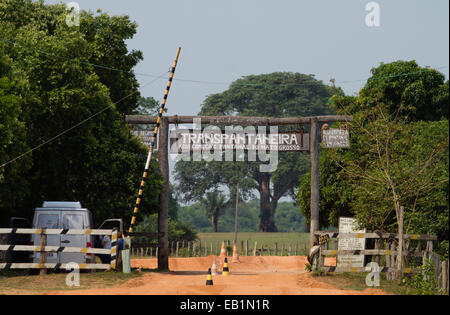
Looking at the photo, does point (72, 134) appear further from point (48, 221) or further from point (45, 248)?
point (45, 248)

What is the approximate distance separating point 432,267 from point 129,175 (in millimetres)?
11913

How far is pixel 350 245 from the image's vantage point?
23.2 m

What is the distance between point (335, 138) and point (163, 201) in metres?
6.83

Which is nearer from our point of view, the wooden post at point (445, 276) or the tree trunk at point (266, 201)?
the wooden post at point (445, 276)

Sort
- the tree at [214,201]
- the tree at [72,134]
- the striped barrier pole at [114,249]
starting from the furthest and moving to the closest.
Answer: the tree at [214,201]
the tree at [72,134]
the striped barrier pole at [114,249]

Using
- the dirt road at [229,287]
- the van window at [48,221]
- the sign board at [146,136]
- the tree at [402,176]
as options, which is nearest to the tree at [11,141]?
the van window at [48,221]

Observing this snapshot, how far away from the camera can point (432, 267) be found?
19.7 meters

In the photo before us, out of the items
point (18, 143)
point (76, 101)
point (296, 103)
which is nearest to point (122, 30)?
point (76, 101)

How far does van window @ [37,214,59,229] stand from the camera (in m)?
23.0

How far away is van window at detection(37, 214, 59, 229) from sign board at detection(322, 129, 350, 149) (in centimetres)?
1032

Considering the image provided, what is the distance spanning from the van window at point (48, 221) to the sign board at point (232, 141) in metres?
6.19

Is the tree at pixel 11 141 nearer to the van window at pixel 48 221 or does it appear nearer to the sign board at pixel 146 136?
the van window at pixel 48 221

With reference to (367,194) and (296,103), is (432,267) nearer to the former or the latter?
(367,194)

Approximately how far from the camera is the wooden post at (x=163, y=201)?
26906mm
